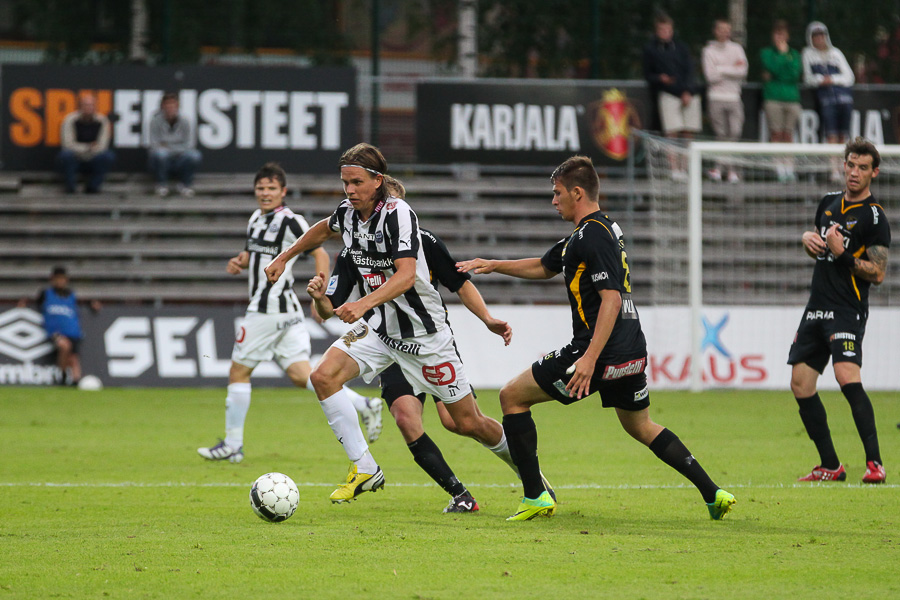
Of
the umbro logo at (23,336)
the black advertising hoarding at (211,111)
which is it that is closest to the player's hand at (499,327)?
the umbro logo at (23,336)

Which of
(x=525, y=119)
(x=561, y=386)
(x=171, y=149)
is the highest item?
(x=525, y=119)

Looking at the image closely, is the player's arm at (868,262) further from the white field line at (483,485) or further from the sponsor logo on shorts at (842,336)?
the white field line at (483,485)

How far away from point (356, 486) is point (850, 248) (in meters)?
4.02

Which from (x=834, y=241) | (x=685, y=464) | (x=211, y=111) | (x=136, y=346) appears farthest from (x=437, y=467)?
(x=211, y=111)

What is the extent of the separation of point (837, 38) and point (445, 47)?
7428mm

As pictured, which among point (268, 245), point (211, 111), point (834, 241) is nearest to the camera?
point (834, 241)

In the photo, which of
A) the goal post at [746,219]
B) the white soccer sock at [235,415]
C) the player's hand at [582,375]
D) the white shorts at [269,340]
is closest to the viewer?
the player's hand at [582,375]

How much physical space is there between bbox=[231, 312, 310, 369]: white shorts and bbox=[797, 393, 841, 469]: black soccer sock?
4.29 metres

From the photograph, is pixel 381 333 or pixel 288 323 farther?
pixel 288 323

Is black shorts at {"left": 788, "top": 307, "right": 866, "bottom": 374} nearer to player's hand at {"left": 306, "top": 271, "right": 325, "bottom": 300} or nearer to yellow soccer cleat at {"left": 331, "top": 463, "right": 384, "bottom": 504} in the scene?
yellow soccer cleat at {"left": 331, "top": 463, "right": 384, "bottom": 504}

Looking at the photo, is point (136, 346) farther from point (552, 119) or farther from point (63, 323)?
point (552, 119)

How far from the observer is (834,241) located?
787cm

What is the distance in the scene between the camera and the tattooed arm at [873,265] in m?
7.99

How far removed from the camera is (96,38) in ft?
65.6
